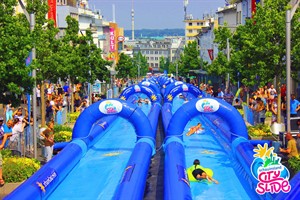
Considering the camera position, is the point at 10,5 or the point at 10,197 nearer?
the point at 10,197

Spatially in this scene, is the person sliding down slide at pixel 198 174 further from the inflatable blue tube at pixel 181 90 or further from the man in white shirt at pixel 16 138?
the inflatable blue tube at pixel 181 90

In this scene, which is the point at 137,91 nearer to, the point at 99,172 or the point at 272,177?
the point at 99,172

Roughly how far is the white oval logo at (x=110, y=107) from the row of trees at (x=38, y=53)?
253 cm

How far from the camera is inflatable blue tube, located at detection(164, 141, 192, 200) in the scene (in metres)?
13.7

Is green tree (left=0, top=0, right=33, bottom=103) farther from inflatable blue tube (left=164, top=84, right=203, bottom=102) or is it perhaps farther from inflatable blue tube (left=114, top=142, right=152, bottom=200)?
inflatable blue tube (left=164, top=84, right=203, bottom=102)

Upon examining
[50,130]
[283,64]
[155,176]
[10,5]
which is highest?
[10,5]

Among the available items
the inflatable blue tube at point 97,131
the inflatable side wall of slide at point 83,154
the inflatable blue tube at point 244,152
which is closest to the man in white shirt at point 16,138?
the inflatable side wall of slide at point 83,154

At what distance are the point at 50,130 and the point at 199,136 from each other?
812 centimetres

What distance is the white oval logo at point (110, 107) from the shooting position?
71.6ft

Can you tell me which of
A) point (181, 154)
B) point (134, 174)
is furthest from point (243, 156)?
point (134, 174)

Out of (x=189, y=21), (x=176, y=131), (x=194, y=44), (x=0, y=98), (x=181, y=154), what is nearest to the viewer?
(x=0, y=98)

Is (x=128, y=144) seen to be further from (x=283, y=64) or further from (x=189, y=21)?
(x=189, y=21)

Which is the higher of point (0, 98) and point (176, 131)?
point (0, 98)

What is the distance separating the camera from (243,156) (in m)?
18.1
